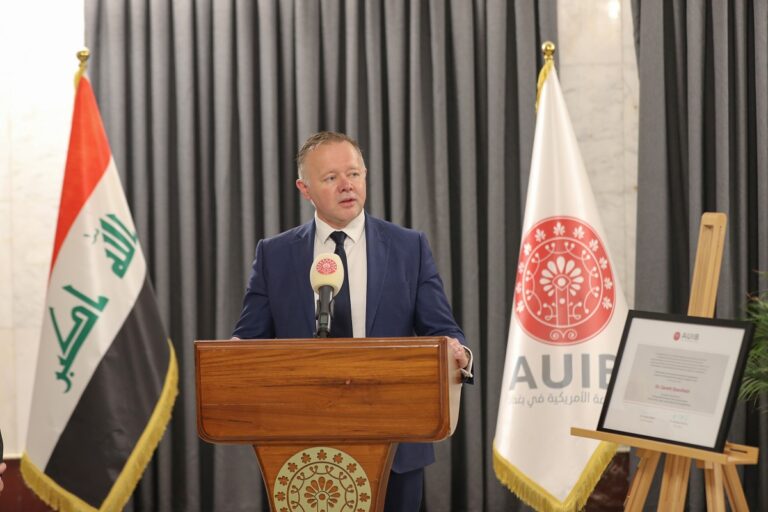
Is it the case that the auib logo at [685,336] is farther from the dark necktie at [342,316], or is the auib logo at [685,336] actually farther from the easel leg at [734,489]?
the dark necktie at [342,316]

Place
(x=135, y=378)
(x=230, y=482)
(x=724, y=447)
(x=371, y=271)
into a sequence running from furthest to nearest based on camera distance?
(x=230, y=482), (x=135, y=378), (x=724, y=447), (x=371, y=271)

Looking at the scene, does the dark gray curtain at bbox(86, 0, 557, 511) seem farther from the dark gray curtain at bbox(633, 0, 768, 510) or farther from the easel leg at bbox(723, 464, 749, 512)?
the easel leg at bbox(723, 464, 749, 512)

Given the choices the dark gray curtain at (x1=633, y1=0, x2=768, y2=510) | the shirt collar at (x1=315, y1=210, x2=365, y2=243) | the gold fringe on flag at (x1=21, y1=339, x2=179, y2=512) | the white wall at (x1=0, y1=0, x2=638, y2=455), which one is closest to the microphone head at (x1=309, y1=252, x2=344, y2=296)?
the shirt collar at (x1=315, y1=210, x2=365, y2=243)

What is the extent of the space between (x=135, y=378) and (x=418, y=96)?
6.59ft

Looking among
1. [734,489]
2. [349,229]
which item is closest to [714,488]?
[734,489]

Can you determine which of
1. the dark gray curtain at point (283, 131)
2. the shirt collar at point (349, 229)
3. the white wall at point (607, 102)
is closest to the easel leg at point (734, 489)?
the shirt collar at point (349, 229)

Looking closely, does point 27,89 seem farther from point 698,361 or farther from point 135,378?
point 698,361

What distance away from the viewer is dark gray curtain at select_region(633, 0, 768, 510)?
466cm

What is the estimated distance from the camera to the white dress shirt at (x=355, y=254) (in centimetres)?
255

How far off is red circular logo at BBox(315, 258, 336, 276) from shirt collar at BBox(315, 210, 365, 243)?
61 cm

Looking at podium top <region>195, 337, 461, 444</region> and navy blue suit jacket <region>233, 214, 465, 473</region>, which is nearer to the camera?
podium top <region>195, 337, 461, 444</region>

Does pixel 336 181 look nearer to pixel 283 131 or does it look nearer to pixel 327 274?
pixel 327 274

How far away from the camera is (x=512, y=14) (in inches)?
189

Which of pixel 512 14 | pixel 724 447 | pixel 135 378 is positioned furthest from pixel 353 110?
pixel 724 447
